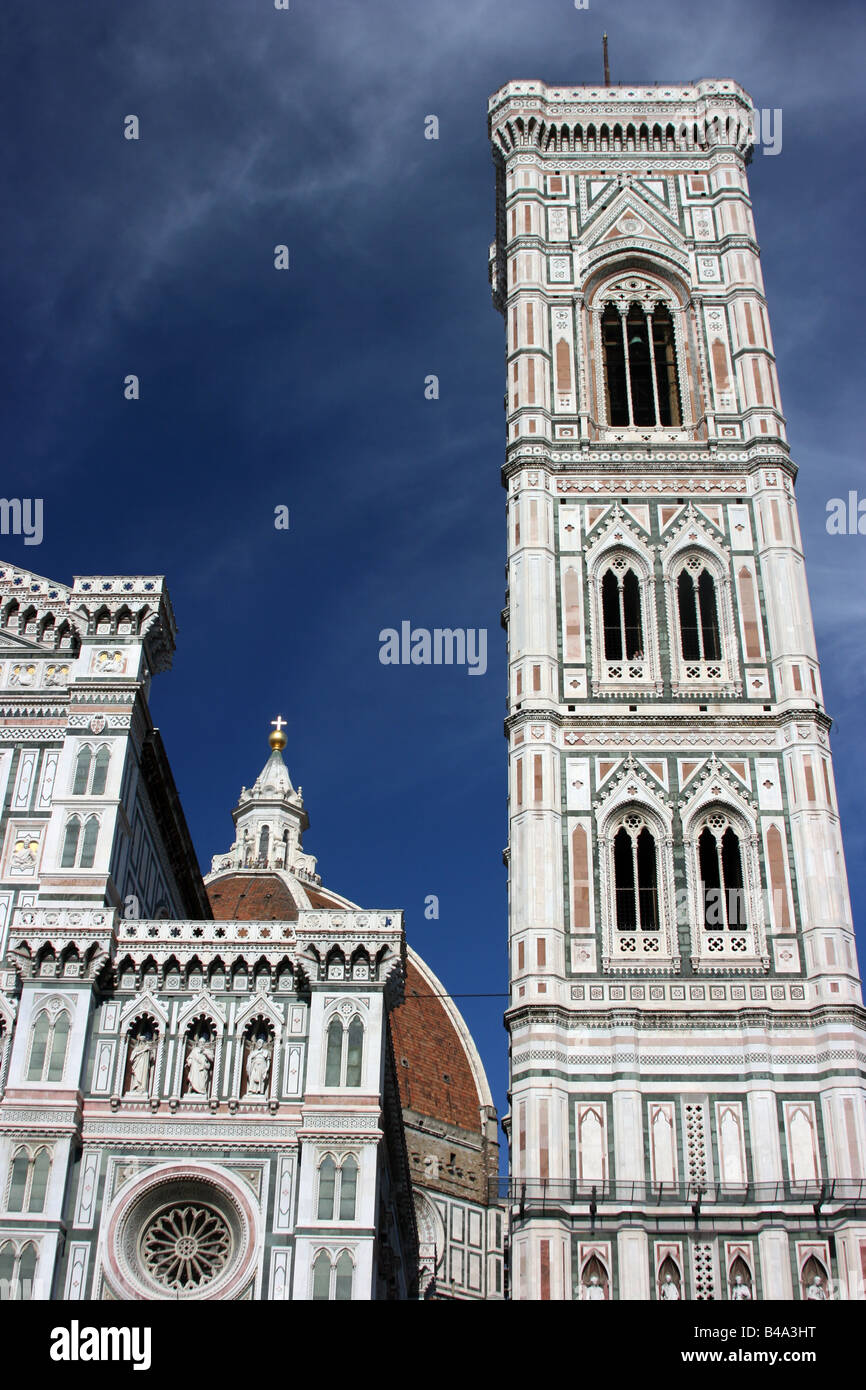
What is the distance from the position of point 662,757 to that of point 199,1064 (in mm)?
10333

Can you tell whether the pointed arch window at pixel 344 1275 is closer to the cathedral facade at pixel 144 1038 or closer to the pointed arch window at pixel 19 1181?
the cathedral facade at pixel 144 1038

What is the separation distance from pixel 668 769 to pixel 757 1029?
17.8ft

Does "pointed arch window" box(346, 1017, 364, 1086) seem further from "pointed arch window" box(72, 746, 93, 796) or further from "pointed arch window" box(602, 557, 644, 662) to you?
"pointed arch window" box(602, 557, 644, 662)

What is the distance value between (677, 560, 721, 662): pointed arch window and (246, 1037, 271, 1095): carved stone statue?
11470mm

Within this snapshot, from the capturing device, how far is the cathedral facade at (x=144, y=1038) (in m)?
26.6

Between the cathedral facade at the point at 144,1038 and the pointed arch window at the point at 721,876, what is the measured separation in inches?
221

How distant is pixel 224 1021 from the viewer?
94.0 feet

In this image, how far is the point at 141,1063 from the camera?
28281 millimetres

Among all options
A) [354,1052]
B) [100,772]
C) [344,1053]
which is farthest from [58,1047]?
[100,772]

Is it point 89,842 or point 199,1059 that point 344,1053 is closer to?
point 199,1059

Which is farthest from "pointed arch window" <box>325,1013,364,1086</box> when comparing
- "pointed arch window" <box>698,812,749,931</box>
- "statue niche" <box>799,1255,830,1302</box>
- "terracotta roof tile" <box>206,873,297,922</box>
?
"terracotta roof tile" <box>206,873,297,922</box>

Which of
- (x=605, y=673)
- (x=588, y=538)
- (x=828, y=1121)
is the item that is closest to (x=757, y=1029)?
(x=828, y=1121)

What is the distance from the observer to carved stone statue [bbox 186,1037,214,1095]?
28.0 meters

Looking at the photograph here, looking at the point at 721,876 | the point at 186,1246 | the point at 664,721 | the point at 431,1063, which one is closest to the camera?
the point at 186,1246
